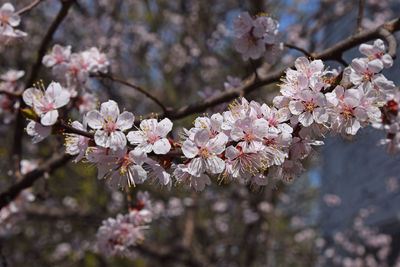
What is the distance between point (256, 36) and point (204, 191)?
14.7ft

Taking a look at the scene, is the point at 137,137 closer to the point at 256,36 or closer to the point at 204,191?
the point at 256,36

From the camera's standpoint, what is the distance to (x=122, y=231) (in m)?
1.99

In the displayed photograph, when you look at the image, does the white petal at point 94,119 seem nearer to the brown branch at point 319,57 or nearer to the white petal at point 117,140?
the white petal at point 117,140

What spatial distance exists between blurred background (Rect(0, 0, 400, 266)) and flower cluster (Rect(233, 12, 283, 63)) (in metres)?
2.27

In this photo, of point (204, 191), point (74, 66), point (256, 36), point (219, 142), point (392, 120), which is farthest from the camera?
point (204, 191)

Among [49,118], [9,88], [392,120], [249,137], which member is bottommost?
[9,88]

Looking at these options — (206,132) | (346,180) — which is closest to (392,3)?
(346,180)

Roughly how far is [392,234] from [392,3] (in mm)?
3938

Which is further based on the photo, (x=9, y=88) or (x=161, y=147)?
(x=9, y=88)

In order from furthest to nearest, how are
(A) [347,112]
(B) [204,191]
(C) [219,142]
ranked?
(B) [204,191]
(A) [347,112]
(C) [219,142]

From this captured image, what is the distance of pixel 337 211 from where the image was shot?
753 cm

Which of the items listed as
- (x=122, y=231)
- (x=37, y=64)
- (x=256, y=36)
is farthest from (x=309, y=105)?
(x=37, y=64)

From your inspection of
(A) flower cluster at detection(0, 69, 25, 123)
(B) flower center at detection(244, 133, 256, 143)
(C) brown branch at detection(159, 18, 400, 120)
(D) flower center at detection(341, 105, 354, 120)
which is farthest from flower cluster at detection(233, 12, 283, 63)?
(A) flower cluster at detection(0, 69, 25, 123)

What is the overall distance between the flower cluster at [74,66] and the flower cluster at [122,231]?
2.39 feet
